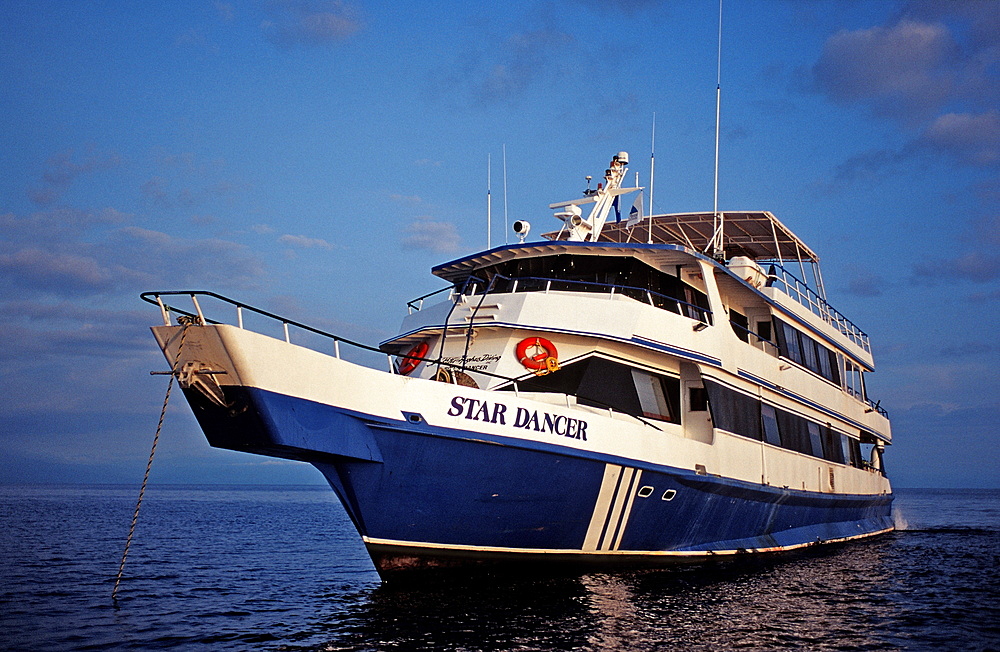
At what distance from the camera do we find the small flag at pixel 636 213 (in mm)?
17438

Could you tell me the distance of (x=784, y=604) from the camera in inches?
450

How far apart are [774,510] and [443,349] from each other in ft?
24.9

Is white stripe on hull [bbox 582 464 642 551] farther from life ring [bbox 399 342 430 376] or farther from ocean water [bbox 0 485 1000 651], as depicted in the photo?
life ring [bbox 399 342 430 376]

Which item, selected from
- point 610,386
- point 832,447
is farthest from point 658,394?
point 832,447

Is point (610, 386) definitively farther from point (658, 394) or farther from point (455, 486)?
point (455, 486)

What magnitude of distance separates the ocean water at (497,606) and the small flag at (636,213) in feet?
22.9

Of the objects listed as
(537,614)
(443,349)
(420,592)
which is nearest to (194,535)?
(443,349)

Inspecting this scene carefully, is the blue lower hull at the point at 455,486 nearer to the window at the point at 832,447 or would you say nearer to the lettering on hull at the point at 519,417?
the lettering on hull at the point at 519,417

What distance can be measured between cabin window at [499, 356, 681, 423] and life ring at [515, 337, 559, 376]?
135mm

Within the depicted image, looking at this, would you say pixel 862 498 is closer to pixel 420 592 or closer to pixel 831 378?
pixel 831 378

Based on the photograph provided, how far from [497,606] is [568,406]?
3.28 metres

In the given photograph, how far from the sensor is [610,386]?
13.1 m

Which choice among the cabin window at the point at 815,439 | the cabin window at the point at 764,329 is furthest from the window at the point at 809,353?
the cabin window at the point at 764,329

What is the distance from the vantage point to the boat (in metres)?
9.69
